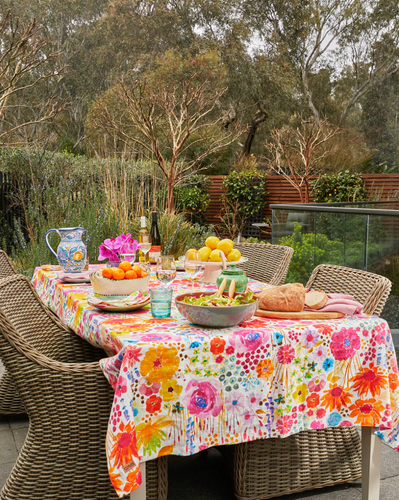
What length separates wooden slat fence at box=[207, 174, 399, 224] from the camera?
10.4 meters

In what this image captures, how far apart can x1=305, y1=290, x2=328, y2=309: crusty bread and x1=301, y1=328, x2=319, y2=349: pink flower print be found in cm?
20

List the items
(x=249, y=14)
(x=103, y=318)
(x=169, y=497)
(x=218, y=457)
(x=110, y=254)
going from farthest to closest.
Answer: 1. (x=249, y=14)
2. (x=110, y=254)
3. (x=218, y=457)
4. (x=169, y=497)
5. (x=103, y=318)

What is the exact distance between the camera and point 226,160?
692 inches

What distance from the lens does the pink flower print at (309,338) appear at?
64.0 inches

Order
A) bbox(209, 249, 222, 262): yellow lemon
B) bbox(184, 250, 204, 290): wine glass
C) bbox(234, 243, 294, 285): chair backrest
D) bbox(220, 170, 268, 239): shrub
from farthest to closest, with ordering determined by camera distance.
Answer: bbox(220, 170, 268, 239): shrub, bbox(234, 243, 294, 285): chair backrest, bbox(209, 249, 222, 262): yellow lemon, bbox(184, 250, 204, 290): wine glass

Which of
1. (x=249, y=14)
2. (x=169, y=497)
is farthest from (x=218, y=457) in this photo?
(x=249, y=14)

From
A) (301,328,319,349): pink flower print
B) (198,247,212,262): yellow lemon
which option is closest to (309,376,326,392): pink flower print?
(301,328,319,349): pink flower print

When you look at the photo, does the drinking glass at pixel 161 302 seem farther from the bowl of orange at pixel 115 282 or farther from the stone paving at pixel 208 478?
the stone paving at pixel 208 478

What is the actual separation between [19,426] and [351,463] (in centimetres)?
158

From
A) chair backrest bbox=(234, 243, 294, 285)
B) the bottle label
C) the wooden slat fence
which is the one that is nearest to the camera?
chair backrest bbox=(234, 243, 294, 285)

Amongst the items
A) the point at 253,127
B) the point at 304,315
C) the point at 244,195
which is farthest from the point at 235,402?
the point at 253,127

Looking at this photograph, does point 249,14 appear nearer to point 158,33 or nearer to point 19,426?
Result: point 158,33

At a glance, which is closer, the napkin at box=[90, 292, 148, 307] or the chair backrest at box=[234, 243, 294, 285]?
the napkin at box=[90, 292, 148, 307]

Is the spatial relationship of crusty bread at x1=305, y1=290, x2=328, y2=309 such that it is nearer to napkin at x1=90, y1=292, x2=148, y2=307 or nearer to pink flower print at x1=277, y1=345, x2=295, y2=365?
pink flower print at x1=277, y1=345, x2=295, y2=365
